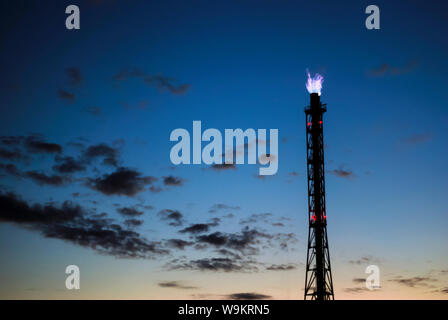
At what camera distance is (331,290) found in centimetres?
6362

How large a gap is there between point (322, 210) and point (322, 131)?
32.9ft
